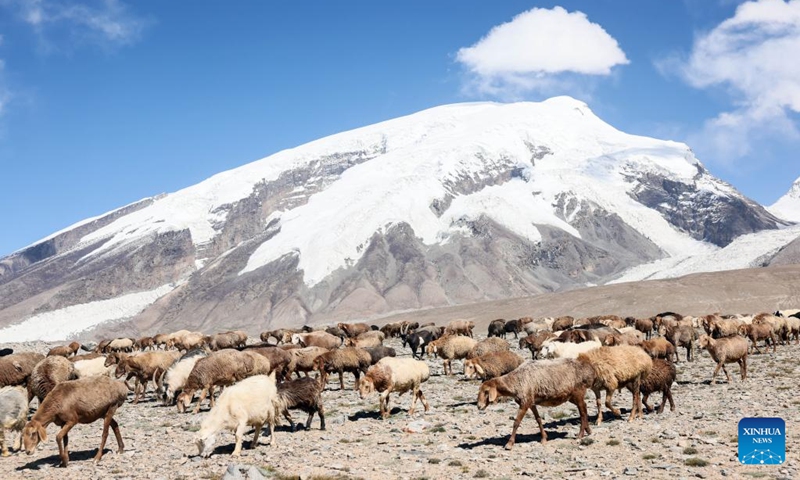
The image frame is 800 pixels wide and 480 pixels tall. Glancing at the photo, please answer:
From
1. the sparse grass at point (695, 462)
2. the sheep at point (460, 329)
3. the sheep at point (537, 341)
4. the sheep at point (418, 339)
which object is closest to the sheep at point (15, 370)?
the sheep at point (418, 339)

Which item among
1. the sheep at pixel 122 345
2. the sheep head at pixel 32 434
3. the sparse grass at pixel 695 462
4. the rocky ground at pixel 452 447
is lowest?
the sparse grass at pixel 695 462

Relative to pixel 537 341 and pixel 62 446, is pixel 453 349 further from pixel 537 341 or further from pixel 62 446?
pixel 62 446

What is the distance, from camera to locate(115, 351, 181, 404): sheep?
26.7 m

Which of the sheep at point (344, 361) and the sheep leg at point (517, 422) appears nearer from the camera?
the sheep leg at point (517, 422)

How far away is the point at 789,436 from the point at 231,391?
13363 millimetres

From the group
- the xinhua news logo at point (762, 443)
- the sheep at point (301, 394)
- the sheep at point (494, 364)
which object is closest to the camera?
the xinhua news logo at point (762, 443)

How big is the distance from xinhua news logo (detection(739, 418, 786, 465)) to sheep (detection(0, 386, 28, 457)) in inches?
684

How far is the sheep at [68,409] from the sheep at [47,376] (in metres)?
7.89

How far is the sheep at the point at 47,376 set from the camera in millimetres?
22891

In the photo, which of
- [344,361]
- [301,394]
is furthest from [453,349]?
[301,394]

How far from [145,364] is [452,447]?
15490mm

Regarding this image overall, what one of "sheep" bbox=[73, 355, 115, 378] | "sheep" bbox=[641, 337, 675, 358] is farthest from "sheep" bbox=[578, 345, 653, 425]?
"sheep" bbox=[73, 355, 115, 378]

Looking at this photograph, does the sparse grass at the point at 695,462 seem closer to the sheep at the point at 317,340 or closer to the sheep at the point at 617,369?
the sheep at the point at 617,369

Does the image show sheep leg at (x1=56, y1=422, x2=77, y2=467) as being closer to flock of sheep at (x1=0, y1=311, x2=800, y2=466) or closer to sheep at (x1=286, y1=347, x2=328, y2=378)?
flock of sheep at (x1=0, y1=311, x2=800, y2=466)
